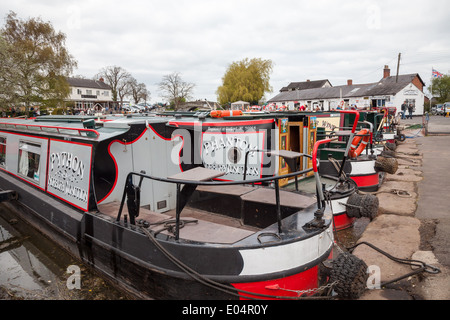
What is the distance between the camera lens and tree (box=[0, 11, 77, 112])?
2489 centimetres

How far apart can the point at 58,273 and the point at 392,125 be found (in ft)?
63.2

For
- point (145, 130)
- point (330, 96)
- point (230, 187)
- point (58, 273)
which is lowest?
point (58, 273)

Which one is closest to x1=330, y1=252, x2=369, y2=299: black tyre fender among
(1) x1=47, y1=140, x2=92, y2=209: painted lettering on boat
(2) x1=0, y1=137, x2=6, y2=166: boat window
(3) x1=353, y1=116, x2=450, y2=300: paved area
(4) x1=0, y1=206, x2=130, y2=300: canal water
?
(3) x1=353, y1=116, x2=450, y2=300: paved area

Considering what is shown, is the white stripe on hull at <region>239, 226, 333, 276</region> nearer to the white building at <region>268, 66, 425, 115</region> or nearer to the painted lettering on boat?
the painted lettering on boat

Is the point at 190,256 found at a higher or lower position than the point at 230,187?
lower

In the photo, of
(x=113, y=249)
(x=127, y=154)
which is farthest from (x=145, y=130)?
(x=113, y=249)

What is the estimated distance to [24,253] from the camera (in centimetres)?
598

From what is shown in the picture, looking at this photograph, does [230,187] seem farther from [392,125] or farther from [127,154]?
[392,125]

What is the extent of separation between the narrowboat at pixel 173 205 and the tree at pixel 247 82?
137ft

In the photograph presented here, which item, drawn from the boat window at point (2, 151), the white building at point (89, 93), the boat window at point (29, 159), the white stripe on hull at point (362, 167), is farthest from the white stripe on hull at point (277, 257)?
the white building at point (89, 93)

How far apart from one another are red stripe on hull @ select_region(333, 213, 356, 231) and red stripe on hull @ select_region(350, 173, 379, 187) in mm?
2142

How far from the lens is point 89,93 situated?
205ft

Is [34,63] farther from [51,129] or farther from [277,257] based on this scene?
[277,257]

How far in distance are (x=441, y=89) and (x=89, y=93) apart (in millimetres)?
67652
